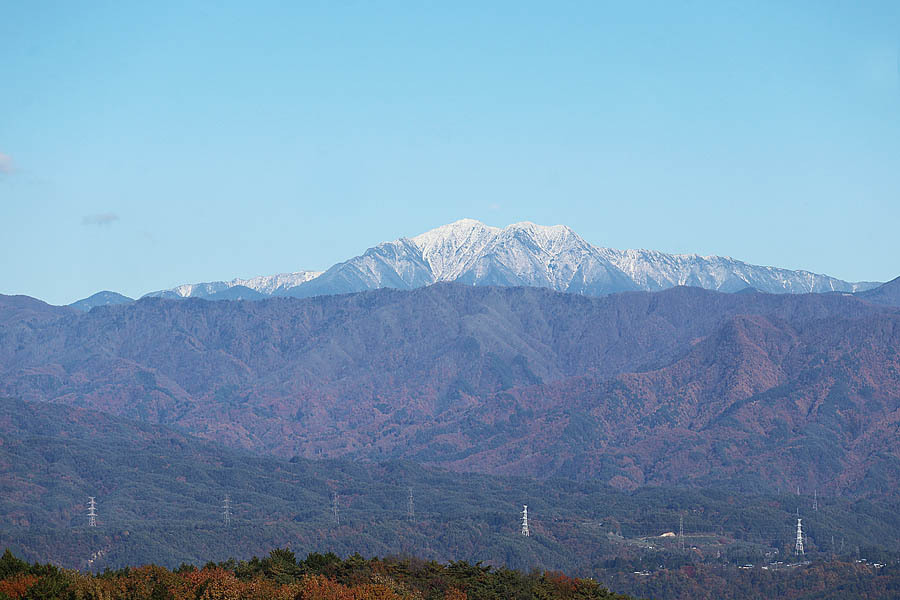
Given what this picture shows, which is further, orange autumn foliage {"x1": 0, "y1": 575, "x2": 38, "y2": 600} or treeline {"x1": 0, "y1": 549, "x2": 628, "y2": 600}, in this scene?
treeline {"x1": 0, "y1": 549, "x2": 628, "y2": 600}

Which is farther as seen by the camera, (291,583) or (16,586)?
(291,583)

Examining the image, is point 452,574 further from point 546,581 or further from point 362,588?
point 362,588

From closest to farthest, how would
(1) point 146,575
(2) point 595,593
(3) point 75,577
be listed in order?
(3) point 75,577
(1) point 146,575
(2) point 595,593

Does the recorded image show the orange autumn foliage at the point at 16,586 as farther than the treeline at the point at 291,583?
No

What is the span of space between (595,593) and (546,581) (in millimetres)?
8781

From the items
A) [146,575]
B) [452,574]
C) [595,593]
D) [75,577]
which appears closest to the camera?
[75,577]

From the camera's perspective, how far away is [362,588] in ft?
351

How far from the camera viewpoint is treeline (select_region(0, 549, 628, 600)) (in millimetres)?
99375

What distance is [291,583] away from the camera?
115875 mm

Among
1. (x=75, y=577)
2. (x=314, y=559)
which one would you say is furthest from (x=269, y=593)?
(x=314, y=559)

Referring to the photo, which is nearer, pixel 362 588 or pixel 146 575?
pixel 362 588

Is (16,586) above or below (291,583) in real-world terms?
above

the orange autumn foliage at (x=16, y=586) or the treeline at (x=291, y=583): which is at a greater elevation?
the orange autumn foliage at (x=16, y=586)

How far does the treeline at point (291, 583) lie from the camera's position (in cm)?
9938
